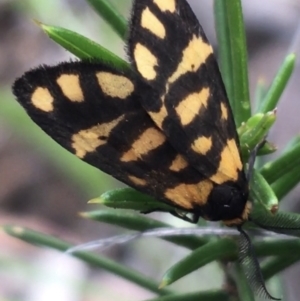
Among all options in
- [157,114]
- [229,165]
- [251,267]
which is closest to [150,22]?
[157,114]

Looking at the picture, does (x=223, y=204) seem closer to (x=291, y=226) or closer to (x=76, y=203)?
(x=291, y=226)

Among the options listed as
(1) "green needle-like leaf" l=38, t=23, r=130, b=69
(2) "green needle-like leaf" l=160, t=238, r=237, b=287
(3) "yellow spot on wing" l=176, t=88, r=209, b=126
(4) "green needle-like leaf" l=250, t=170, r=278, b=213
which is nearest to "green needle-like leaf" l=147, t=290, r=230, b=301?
(2) "green needle-like leaf" l=160, t=238, r=237, b=287

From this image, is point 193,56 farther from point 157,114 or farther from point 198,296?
point 198,296

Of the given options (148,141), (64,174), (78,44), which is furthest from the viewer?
(64,174)

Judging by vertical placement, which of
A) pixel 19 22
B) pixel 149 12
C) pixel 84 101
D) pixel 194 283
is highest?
pixel 149 12

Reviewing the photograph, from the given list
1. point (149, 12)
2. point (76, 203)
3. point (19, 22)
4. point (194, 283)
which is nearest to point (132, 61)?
point (149, 12)

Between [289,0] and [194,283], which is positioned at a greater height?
[289,0]

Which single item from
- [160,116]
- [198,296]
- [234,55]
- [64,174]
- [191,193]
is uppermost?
[234,55]
